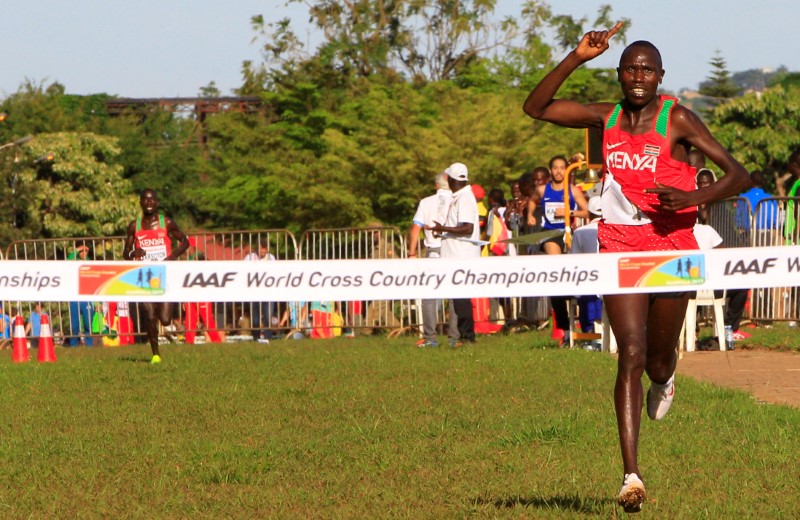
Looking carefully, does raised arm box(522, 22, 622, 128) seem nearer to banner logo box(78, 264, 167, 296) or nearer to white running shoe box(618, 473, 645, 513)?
white running shoe box(618, 473, 645, 513)

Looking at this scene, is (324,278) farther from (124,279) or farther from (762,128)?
(762,128)

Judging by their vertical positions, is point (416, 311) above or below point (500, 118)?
below

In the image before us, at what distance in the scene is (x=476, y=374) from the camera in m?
12.5

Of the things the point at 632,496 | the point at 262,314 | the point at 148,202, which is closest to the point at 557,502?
the point at 632,496

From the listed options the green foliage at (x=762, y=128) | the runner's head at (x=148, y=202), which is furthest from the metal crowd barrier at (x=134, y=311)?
the green foliage at (x=762, y=128)

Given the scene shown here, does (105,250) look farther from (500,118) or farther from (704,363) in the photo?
(500,118)

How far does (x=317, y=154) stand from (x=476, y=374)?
39.2 meters

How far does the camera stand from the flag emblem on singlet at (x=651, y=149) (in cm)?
629

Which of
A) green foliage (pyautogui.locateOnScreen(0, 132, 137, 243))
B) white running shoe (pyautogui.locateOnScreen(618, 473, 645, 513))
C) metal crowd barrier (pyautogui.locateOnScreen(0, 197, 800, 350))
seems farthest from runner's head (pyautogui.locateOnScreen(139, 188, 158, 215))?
green foliage (pyautogui.locateOnScreen(0, 132, 137, 243))

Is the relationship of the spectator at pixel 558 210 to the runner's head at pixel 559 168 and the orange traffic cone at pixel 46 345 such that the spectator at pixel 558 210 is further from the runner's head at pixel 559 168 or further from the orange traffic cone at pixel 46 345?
the orange traffic cone at pixel 46 345

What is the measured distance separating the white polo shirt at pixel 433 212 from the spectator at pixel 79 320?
633 cm

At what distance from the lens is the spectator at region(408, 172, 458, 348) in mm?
16594

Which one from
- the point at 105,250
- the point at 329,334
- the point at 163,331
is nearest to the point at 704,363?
the point at 329,334

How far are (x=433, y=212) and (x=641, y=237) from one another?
10.6 metres
